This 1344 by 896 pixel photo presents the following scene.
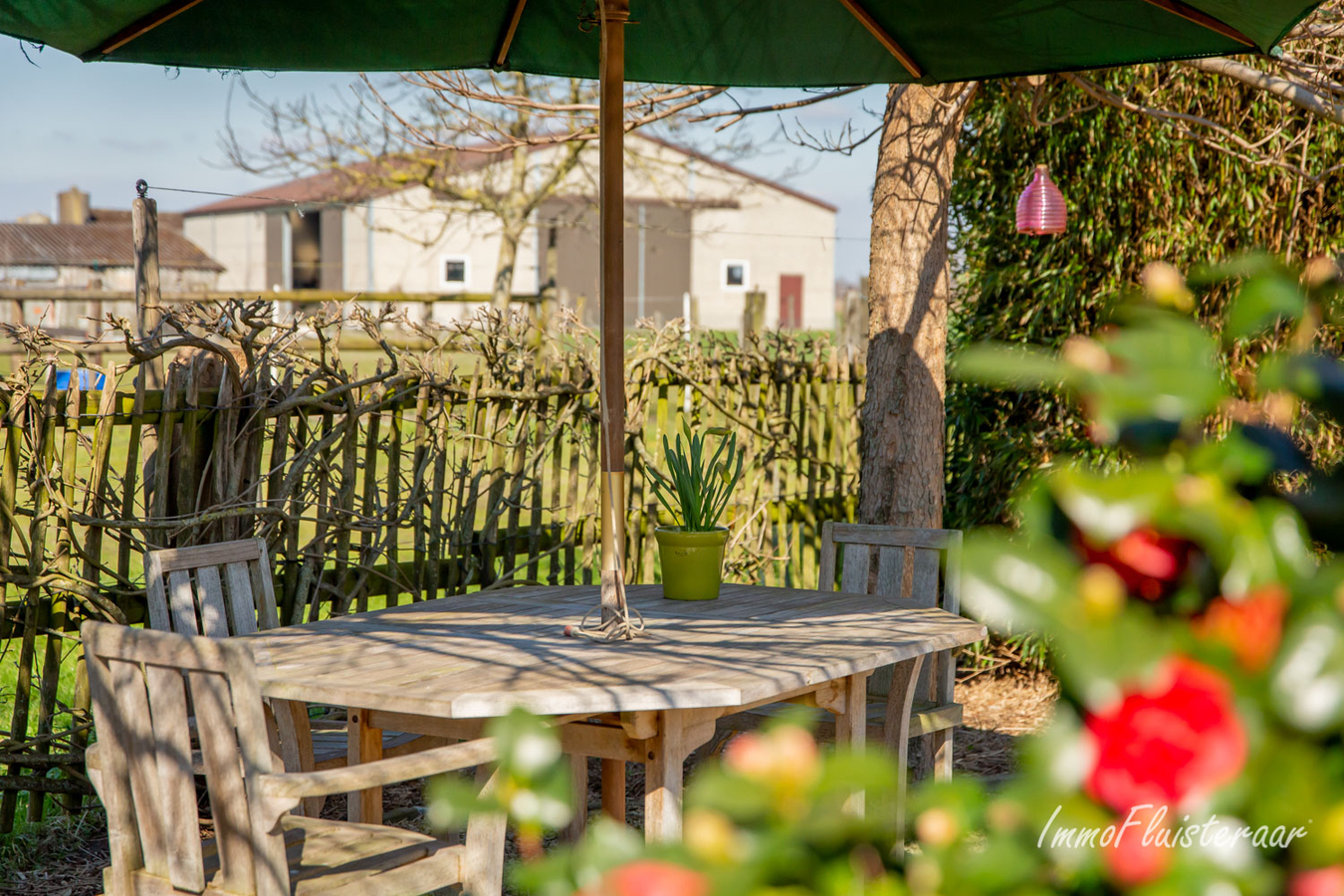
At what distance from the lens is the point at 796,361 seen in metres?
6.12

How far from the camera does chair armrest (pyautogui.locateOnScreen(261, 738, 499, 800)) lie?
76.4 inches

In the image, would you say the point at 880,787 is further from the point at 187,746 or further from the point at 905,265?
the point at 905,265

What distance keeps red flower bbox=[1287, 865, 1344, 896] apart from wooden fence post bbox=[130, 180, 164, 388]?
12.5 feet

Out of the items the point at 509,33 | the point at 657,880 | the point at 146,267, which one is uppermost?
the point at 509,33

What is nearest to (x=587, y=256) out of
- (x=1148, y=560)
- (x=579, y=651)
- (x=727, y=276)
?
(x=727, y=276)

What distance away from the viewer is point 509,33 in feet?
11.2

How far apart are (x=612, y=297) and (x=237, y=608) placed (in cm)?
137

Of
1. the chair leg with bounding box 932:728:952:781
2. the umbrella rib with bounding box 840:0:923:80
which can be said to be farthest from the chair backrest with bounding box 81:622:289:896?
the umbrella rib with bounding box 840:0:923:80

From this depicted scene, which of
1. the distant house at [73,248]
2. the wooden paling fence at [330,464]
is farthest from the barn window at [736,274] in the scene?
the wooden paling fence at [330,464]

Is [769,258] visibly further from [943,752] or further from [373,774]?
[373,774]

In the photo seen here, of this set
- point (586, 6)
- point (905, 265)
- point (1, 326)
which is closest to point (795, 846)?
point (586, 6)

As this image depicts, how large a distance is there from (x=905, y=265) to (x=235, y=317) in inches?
99.4

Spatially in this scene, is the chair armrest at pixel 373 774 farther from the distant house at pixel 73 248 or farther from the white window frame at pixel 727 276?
the distant house at pixel 73 248

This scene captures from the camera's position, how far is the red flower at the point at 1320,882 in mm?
510
